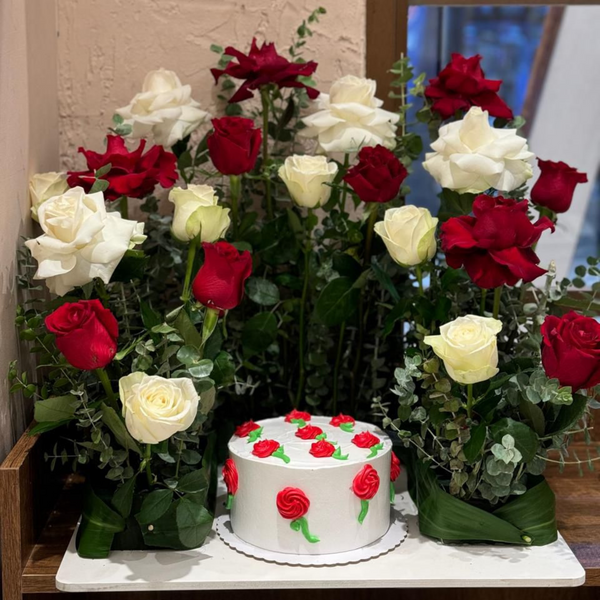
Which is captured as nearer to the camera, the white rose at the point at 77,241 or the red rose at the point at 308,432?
the white rose at the point at 77,241

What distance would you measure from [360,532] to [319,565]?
61mm

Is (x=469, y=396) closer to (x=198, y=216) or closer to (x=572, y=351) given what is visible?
(x=572, y=351)

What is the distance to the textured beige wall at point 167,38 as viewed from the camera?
120 centimetres

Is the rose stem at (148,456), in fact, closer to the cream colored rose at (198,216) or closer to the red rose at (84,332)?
the red rose at (84,332)

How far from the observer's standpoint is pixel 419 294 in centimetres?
101

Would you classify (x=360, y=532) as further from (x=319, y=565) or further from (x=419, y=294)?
(x=419, y=294)

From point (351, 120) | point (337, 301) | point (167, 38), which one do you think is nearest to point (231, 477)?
point (337, 301)

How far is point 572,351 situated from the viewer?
83cm

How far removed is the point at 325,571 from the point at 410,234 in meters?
0.38

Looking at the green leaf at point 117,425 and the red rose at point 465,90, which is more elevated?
the red rose at point 465,90

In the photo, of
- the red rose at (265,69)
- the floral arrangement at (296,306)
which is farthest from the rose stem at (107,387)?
the red rose at (265,69)

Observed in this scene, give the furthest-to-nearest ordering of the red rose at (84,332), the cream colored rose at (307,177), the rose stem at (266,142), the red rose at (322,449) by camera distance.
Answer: the rose stem at (266,142), the cream colored rose at (307,177), the red rose at (322,449), the red rose at (84,332)

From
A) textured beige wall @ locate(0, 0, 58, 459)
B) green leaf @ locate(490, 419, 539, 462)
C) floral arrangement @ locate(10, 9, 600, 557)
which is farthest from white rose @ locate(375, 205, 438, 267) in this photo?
textured beige wall @ locate(0, 0, 58, 459)

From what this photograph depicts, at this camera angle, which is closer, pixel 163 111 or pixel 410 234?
pixel 410 234
